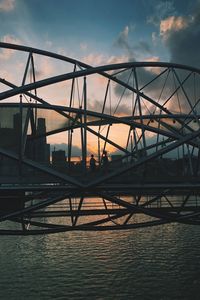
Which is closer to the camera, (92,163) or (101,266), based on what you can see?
(92,163)

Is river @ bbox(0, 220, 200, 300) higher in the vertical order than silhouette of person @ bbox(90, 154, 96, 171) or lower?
lower

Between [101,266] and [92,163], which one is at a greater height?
[92,163]

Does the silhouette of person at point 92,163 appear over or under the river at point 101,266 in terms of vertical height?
over

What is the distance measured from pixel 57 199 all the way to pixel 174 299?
8335 millimetres

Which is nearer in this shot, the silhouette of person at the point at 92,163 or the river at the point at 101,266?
the river at the point at 101,266

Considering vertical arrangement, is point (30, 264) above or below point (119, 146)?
below

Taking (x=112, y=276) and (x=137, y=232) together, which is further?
(x=137, y=232)

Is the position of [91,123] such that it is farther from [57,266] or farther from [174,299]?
[174,299]

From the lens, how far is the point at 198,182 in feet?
75.5

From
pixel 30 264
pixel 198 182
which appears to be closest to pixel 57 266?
pixel 30 264

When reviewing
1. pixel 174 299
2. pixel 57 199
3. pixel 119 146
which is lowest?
pixel 174 299

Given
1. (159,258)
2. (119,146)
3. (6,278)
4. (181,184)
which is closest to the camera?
(181,184)

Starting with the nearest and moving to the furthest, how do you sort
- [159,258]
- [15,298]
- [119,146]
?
[15,298] → [159,258] → [119,146]

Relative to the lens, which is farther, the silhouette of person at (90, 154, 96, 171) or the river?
the silhouette of person at (90, 154, 96, 171)
